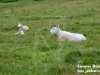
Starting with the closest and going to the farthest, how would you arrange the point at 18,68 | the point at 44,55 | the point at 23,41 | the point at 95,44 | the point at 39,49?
the point at 18,68, the point at 44,55, the point at 39,49, the point at 95,44, the point at 23,41

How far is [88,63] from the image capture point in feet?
34.5

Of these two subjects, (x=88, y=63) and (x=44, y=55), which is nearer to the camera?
(x=88, y=63)

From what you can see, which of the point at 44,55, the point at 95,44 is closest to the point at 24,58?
the point at 44,55

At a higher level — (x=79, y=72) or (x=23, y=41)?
(x=79, y=72)

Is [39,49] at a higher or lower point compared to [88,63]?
lower

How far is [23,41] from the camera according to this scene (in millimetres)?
18141

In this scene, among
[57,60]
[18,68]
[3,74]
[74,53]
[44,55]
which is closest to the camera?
[3,74]

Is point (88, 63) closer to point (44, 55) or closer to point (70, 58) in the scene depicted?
point (70, 58)

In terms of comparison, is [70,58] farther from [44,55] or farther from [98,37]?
[98,37]

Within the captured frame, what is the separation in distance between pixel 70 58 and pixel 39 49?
3.52 m

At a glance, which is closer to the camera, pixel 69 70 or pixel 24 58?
pixel 69 70

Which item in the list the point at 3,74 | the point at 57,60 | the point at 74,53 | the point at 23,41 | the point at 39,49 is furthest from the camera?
the point at 23,41

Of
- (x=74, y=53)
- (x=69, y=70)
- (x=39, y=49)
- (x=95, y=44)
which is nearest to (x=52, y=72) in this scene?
(x=69, y=70)

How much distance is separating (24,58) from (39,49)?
2.14 metres
